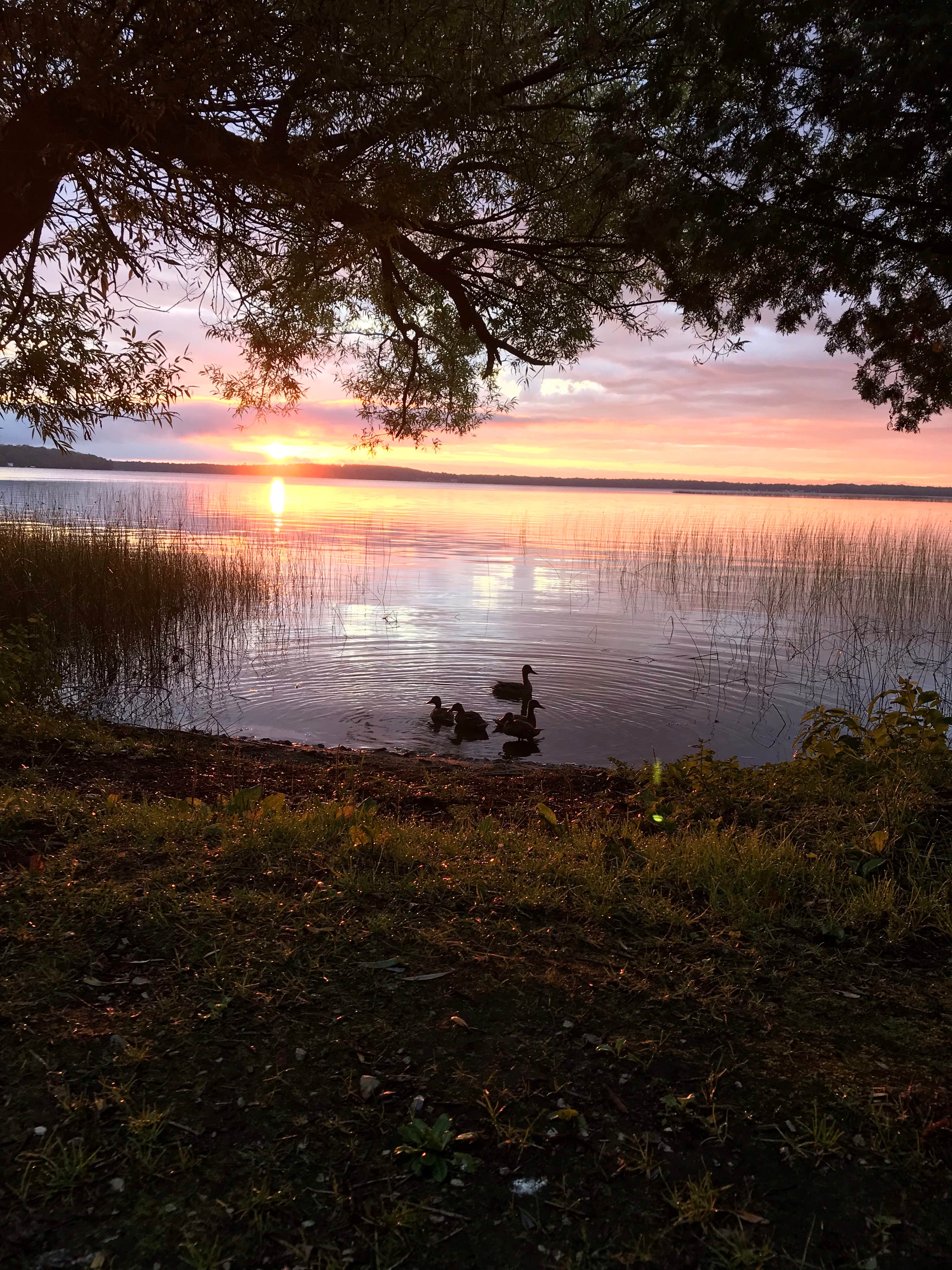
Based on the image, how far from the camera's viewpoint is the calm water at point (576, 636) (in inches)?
469

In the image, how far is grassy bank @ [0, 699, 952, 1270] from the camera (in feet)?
8.15

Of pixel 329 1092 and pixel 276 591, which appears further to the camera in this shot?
pixel 276 591

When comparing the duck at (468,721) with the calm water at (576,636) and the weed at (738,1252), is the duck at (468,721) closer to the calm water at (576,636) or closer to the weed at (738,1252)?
the calm water at (576,636)

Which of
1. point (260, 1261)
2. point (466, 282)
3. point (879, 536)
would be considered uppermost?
point (466, 282)

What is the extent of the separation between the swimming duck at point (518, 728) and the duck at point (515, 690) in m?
1.23

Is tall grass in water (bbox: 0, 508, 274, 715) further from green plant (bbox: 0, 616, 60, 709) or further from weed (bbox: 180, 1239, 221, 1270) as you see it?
weed (bbox: 180, 1239, 221, 1270)

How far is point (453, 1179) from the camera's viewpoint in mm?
2645

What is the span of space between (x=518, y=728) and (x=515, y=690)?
1903 mm

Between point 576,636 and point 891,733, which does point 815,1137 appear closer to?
point 891,733

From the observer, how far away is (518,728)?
434 inches

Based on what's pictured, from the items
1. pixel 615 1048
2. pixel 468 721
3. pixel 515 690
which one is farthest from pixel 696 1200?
pixel 515 690

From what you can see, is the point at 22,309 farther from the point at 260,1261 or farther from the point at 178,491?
the point at 178,491

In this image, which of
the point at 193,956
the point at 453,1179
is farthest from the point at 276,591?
the point at 453,1179

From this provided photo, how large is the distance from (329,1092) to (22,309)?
777cm
